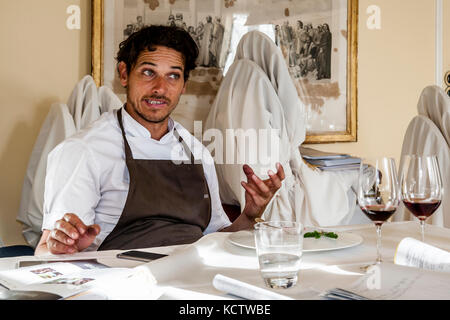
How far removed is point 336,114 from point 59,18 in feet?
6.35

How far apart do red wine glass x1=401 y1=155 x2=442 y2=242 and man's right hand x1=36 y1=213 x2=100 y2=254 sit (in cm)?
66

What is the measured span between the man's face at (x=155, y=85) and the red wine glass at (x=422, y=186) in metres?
0.94

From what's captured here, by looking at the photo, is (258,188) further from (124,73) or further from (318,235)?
(124,73)

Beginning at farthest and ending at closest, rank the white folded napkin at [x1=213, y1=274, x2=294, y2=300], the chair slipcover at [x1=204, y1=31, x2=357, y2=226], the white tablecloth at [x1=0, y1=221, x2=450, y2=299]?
the chair slipcover at [x1=204, y1=31, x2=357, y2=226]
the white tablecloth at [x1=0, y1=221, x2=450, y2=299]
the white folded napkin at [x1=213, y1=274, x2=294, y2=300]

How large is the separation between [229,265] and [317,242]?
23 cm

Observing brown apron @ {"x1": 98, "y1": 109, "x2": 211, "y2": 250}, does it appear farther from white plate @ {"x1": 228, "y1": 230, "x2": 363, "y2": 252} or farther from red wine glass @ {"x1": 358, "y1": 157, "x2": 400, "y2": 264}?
red wine glass @ {"x1": 358, "y1": 157, "x2": 400, "y2": 264}

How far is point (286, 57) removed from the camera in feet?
11.0

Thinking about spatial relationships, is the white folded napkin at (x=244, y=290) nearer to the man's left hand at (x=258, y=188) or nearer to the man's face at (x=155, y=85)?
the man's left hand at (x=258, y=188)

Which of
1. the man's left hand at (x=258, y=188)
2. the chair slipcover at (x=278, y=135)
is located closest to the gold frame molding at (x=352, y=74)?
the chair slipcover at (x=278, y=135)

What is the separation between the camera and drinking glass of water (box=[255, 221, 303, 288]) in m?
0.75

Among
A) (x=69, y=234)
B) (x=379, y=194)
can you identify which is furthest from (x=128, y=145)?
(x=379, y=194)

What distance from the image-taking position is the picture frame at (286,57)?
2861mm

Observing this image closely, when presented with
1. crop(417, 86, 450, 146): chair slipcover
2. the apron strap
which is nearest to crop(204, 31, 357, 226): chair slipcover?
crop(417, 86, 450, 146): chair slipcover
